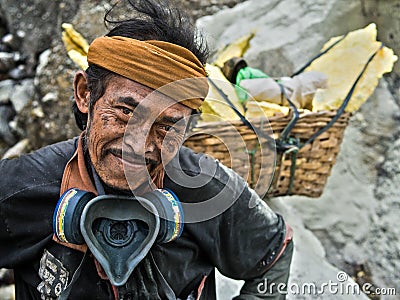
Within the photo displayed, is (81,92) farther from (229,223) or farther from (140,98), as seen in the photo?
(229,223)

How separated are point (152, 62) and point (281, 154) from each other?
0.86 m

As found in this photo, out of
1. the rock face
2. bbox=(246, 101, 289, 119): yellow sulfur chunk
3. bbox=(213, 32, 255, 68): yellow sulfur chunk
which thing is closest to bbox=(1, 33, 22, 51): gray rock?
the rock face

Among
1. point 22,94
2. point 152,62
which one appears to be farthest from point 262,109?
point 22,94

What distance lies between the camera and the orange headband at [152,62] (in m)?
0.93

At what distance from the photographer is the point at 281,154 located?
1.69m

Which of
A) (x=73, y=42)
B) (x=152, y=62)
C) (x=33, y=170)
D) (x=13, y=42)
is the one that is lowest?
(x=13, y=42)

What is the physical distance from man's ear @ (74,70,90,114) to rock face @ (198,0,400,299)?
47.2 inches

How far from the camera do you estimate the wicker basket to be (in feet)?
5.18

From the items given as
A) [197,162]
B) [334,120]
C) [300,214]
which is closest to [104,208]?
[197,162]

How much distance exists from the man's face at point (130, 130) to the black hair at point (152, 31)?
0.04 meters

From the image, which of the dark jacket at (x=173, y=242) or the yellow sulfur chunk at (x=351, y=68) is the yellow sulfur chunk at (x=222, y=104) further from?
the dark jacket at (x=173, y=242)

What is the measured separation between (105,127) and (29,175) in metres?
0.24

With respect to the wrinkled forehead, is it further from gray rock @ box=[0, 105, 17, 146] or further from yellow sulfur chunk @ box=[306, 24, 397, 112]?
gray rock @ box=[0, 105, 17, 146]

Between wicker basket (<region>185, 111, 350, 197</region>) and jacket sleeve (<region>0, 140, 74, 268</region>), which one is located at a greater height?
jacket sleeve (<region>0, 140, 74, 268</region>)
